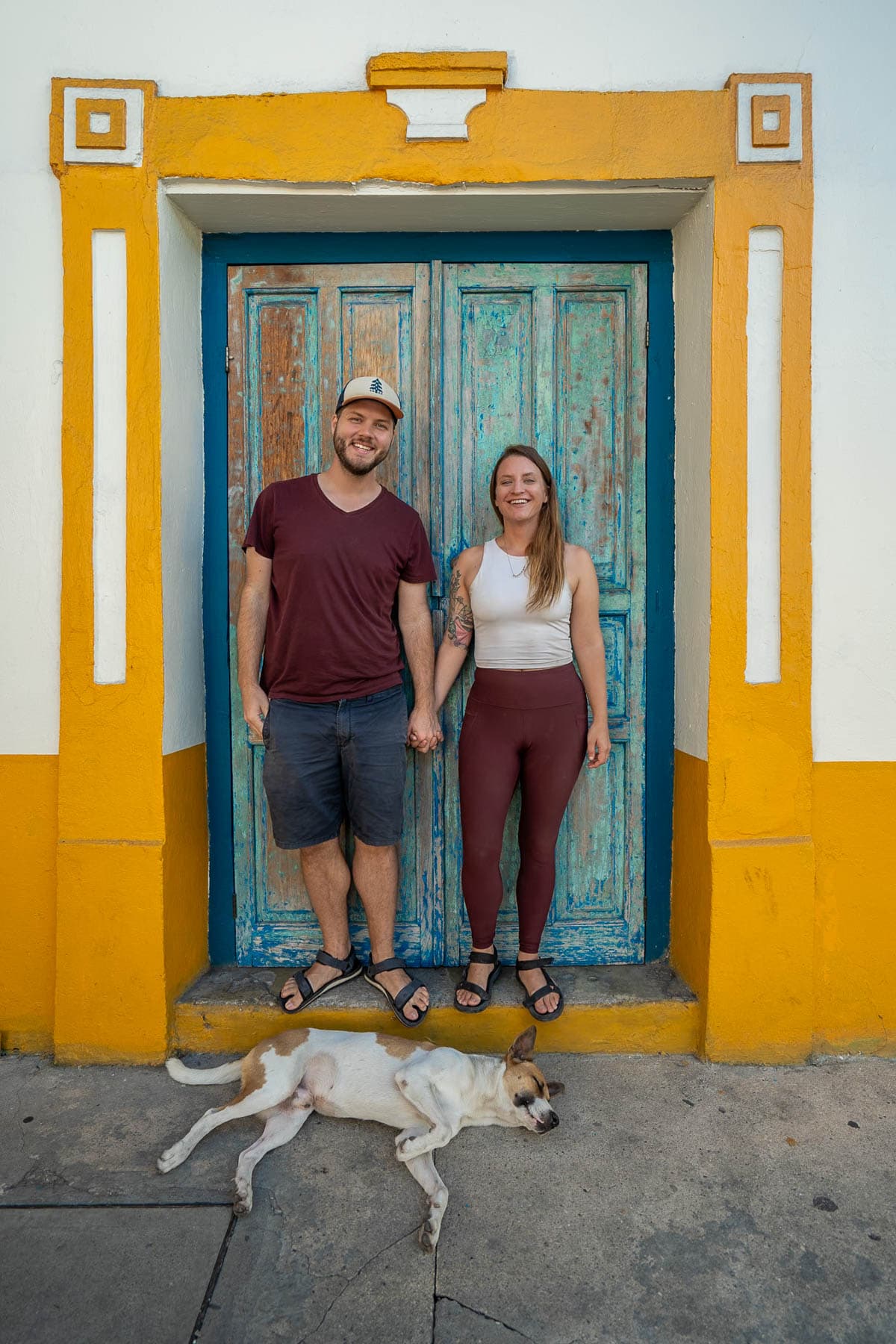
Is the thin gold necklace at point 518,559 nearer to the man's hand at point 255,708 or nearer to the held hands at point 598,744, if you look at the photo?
the held hands at point 598,744

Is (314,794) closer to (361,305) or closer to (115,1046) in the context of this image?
(115,1046)

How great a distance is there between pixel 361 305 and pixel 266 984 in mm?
2732

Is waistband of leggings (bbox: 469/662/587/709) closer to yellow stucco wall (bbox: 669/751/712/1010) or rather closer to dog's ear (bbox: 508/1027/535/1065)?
yellow stucco wall (bbox: 669/751/712/1010)

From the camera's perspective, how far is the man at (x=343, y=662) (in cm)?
298

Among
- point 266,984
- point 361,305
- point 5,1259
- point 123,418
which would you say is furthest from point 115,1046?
point 361,305

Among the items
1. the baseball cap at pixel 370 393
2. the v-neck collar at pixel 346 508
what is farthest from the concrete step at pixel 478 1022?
the baseball cap at pixel 370 393

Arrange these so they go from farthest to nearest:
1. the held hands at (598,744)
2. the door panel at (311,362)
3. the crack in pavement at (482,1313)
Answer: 1. the door panel at (311,362)
2. the held hands at (598,744)
3. the crack in pavement at (482,1313)

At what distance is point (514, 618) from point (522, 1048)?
57.2 inches

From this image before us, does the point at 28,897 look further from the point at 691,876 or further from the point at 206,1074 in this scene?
the point at 691,876

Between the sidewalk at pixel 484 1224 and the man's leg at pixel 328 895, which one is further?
the man's leg at pixel 328 895

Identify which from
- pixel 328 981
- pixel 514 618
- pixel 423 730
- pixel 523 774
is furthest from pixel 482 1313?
pixel 514 618

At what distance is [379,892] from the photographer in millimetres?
3158

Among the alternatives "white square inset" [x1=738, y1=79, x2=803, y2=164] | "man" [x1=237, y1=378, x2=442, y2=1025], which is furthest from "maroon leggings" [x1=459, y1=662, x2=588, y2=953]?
"white square inset" [x1=738, y1=79, x2=803, y2=164]

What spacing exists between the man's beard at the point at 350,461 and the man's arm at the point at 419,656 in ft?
1.42
